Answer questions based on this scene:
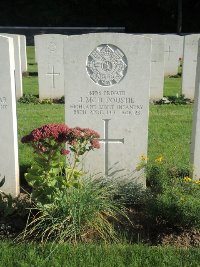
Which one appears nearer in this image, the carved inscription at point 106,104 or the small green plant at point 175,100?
the carved inscription at point 106,104

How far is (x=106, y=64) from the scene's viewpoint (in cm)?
466

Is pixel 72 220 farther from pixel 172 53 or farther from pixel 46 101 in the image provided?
pixel 172 53

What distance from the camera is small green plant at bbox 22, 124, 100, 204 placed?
3.68m

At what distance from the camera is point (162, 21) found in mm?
30188

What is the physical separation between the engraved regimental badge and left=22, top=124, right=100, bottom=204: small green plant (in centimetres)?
101

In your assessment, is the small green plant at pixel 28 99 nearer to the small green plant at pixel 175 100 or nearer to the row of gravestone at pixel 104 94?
the small green plant at pixel 175 100

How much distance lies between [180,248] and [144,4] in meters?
28.7

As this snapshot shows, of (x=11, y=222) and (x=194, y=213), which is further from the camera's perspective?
(x=11, y=222)

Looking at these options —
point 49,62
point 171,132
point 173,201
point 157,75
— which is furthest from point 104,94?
point 49,62

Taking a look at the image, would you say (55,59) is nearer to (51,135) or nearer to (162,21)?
(51,135)

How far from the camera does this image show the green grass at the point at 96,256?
11.2 feet

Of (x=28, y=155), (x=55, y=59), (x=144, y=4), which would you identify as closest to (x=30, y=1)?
(x=144, y=4)

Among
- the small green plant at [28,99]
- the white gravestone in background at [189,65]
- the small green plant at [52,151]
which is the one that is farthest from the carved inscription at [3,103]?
the white gravestone in background at [189,65]

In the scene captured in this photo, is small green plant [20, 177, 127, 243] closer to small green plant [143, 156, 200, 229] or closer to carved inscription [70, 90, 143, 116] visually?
small green plant [143, 156, 200, 229]
